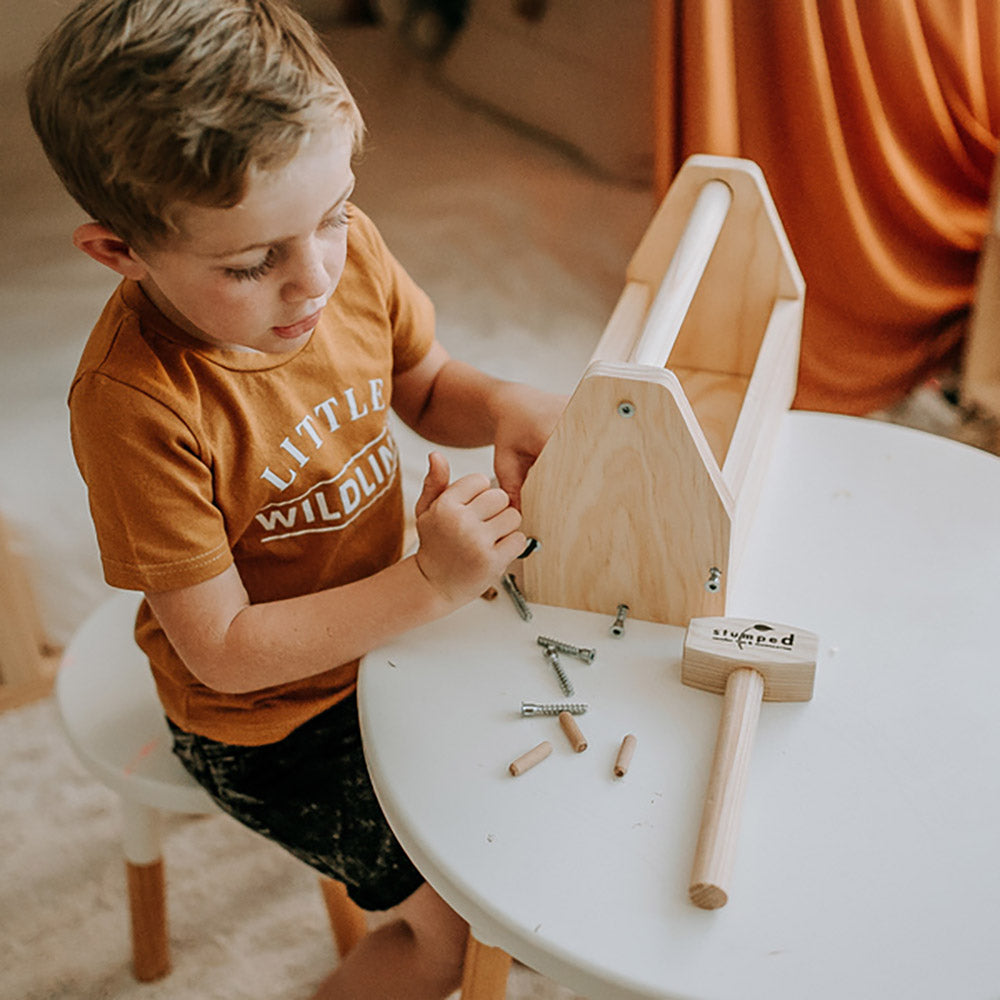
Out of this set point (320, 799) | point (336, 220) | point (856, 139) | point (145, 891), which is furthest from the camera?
point (856, 139)

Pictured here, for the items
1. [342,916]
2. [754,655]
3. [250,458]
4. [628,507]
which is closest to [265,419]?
[250,458]

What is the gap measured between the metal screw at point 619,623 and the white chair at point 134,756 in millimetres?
356

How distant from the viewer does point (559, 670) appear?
0.71 meters

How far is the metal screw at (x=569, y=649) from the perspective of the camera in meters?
0.71

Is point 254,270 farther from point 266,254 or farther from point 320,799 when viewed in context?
point 320,799

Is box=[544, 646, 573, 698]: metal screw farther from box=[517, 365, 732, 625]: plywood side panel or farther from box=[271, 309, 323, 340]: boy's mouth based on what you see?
box=[271, 309, 323, 340]: boy's mouth

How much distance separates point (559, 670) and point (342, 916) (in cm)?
47

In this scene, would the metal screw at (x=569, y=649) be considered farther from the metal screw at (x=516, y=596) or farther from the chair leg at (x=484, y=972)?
the chair leg at (x=484, y=972)

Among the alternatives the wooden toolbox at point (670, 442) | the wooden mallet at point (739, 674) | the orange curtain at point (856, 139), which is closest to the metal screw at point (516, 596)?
the wooden toolbox at point (670, 442)

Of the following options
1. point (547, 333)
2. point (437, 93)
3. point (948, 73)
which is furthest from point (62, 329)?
point (948, 73)

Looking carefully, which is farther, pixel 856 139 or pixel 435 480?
pixel 856 139

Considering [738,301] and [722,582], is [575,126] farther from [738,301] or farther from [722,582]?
[722,582]

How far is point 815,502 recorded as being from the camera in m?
0.85

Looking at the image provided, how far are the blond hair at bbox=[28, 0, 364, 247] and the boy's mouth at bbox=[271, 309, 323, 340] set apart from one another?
0.31ft
